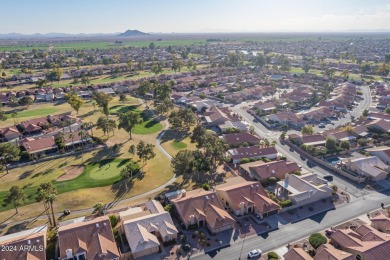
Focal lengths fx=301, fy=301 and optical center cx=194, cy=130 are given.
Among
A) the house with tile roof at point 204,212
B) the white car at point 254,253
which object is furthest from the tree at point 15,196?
the white car at point 254,253

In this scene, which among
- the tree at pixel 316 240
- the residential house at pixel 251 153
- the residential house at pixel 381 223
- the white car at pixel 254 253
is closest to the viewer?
the white car at pixel 254 253

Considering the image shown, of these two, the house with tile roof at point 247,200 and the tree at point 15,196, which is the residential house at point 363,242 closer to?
the house with tile roof at point 247,200

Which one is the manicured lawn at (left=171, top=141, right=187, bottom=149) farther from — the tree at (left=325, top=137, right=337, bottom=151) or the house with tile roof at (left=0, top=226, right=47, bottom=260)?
the house with tile roof at (left=0, top=226, right=47, bottom=260)

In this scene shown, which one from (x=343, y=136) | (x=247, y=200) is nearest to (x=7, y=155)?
(x=247, y=200)

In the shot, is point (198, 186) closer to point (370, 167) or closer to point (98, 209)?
point (98, 209)

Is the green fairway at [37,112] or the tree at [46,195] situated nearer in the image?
the tree at [46,195]

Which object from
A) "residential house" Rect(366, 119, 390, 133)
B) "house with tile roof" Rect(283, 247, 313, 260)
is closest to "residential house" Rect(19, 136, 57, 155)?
"house with tile roof" Rect(283, 247, 313, 260)

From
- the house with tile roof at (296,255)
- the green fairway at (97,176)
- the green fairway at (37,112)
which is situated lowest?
the green fairway at (97,176)

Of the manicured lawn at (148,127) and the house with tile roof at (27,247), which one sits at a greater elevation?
the house with tile roof at (27,247)
